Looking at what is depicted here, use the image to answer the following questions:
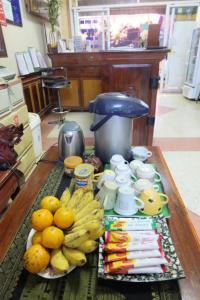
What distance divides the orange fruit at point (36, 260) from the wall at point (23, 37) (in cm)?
255

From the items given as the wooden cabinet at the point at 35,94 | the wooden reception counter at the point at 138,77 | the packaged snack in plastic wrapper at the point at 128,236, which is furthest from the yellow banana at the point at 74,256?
the wooden cabinet at the point at 35,94

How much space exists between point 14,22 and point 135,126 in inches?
86.3

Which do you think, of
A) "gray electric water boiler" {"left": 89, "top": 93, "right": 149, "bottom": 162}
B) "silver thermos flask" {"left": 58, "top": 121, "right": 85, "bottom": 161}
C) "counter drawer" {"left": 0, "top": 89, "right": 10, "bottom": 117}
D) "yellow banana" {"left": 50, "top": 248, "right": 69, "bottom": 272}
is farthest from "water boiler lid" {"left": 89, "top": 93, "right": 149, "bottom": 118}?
"counter drawer" {"left": 0, "top": 89, "right": 10, "bottom": 117}

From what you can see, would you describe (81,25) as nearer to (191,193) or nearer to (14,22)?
(14,22)

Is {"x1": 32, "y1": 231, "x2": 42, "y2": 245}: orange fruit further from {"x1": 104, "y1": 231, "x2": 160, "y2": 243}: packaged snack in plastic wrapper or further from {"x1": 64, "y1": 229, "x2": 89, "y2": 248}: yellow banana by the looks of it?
{"x1": 104, "y1": 231, "x2": 160, "y2": 243}: packaged snack in plastic wrapper

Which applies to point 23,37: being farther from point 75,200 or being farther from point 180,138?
point 75,200

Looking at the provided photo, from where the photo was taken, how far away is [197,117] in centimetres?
369

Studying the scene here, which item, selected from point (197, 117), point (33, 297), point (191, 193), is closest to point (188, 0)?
point (197, 117)

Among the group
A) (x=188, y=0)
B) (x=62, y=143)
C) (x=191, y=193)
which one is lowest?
(x=191, y=193)

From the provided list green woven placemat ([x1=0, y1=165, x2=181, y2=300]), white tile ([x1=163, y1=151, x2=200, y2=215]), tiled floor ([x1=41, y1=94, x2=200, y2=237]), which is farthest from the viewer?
tiled floor ([x1=41, y1=94, x2=200, y2=237])

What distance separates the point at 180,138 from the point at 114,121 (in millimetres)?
2192

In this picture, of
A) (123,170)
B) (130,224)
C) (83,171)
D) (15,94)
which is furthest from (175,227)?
(15,94)

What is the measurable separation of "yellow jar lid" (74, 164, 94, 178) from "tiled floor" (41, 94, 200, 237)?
3.27ft

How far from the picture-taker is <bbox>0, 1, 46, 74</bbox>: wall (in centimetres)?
265
